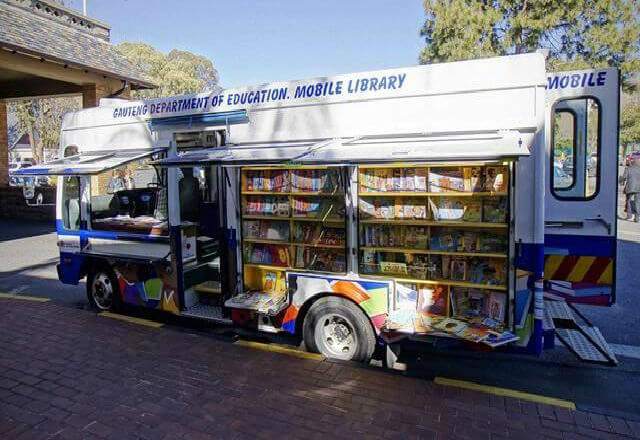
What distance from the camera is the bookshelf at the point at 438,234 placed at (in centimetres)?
469

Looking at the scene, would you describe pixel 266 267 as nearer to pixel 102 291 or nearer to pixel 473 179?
pixel 473 179

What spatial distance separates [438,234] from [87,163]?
4.52 meters

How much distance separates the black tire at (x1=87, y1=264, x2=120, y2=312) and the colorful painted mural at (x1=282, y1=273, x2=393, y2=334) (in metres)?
2.96

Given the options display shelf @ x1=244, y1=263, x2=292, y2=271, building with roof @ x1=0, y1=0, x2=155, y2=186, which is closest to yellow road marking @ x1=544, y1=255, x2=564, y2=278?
display shelf @ x1=244, y1=263, x2=292, y2=271

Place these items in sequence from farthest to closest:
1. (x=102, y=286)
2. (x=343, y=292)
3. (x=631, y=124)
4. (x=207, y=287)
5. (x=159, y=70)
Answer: (x=159, y=70), (x=631, y=124), (x=102, y=286), (x=207, y=287), (x=343, y=292)

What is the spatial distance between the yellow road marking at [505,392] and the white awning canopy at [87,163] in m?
4.41

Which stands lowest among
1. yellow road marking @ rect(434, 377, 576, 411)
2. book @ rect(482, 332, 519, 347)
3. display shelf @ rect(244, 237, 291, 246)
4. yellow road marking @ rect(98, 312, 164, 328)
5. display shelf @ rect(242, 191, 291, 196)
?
yellow road marking @ rect(434, 377, 576, 411)

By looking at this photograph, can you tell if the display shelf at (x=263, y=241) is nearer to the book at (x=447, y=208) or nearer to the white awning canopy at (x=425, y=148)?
the white awning canopy at (x=425, y=148)

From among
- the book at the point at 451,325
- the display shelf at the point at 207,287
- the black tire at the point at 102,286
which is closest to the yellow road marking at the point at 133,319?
the black tire at the point at 102,286

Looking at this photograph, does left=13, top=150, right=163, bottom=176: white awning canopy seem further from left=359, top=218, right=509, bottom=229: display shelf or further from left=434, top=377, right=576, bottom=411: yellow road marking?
left=434, top=377, right=576, bottom=411: yellow road marking

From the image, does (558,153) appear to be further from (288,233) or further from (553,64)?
(553,64)

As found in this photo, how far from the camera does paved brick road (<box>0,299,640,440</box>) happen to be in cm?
383

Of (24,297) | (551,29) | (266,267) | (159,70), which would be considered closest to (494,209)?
(266,267)

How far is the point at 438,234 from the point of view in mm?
5000
